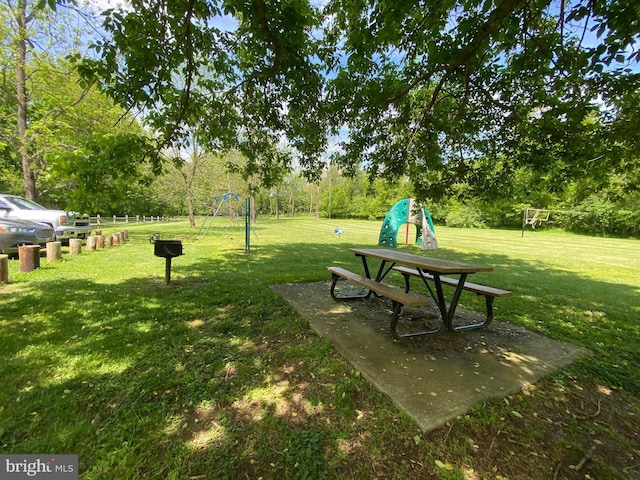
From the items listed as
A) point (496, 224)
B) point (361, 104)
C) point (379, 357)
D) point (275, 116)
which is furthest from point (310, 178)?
point (496, 224)

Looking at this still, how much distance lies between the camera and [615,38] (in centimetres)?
266

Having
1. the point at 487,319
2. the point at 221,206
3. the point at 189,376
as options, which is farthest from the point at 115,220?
the point at 487,319

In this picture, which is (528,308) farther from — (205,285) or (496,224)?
(496,224)

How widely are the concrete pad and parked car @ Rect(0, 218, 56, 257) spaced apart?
301 inches

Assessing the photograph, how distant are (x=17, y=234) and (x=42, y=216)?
2.28 meters

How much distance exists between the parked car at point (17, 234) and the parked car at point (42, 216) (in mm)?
1020

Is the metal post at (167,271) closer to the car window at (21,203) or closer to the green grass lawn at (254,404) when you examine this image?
the green grass lawn at (254,404)

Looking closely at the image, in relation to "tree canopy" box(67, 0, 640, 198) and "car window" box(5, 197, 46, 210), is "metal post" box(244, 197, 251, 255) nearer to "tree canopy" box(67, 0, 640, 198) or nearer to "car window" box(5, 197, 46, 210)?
"tree canopy" box(67, 0, 640, 198)

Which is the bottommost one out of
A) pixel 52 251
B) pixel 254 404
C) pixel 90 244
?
pixel 254 404

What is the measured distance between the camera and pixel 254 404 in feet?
7.06

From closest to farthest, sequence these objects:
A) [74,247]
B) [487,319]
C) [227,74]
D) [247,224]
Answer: [487,319] < [227,74] < [74,247] < [247,224]

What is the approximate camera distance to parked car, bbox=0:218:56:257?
6609 mm

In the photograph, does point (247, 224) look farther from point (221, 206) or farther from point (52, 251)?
point (221, 206)

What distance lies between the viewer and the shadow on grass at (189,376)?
67.6 inches
